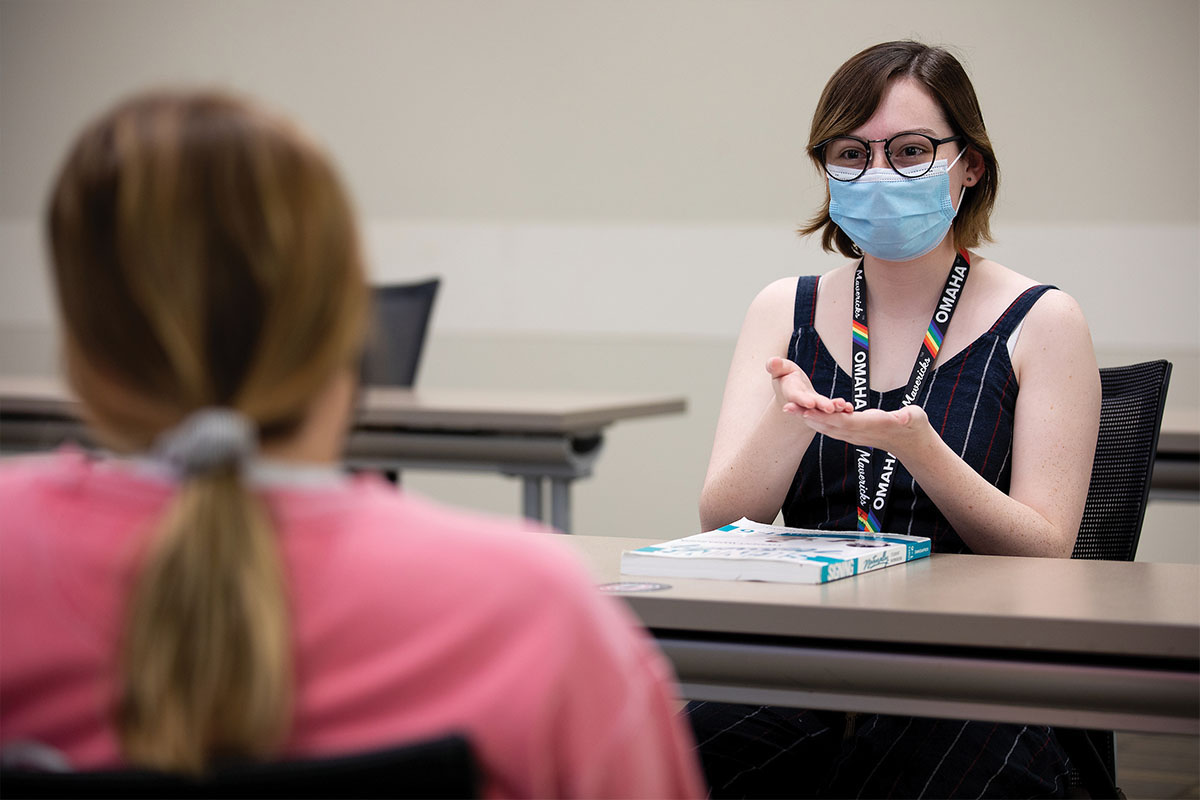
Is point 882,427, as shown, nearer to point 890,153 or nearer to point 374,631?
point 890,153

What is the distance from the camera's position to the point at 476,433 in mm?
3152

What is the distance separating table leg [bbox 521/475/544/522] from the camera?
10.5ft

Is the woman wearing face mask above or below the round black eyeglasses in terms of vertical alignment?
below

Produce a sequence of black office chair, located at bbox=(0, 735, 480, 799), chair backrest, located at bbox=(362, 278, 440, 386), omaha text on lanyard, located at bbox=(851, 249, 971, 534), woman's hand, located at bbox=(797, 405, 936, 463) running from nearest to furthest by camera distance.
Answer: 1. black office chair, located at bbox=(0, 735, 480, 799)
2. woman's hand, located at bbox=(797, 405, 936, 463)
3. omaha text on lanyard, located at bbox=(851, 249, 971, 534)
4. chair backrest, located at bbox=(362, 278, 440, 386)

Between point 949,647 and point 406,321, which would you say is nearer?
point 949,647

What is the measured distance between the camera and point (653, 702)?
0.70 meters

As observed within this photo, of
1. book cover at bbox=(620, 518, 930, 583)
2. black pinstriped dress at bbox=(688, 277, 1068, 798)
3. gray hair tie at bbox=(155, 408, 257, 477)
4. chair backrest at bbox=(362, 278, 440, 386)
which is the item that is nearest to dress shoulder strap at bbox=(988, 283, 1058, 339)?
black pinstriped dress at bbox=(688, 277, 1068, 798)

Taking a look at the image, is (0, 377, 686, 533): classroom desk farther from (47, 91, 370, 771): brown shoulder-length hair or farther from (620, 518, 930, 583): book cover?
(47, 91, 370, 771): brown shoulder-length hair

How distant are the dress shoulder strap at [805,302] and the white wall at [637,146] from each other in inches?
106

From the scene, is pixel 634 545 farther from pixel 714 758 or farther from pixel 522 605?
pixel 522 605

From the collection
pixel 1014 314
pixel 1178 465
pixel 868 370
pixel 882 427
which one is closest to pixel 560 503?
pixel 1178 465

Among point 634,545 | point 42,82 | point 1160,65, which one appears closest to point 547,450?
point 634,545

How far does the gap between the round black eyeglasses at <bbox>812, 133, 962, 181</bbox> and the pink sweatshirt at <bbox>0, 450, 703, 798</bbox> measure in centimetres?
123

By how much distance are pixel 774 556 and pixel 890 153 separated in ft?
2.42
